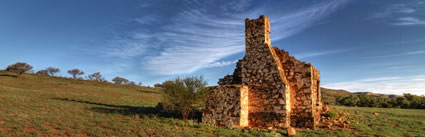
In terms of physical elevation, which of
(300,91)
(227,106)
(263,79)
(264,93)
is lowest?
(227,106)

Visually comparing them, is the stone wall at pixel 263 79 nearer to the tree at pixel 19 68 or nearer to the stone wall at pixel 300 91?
the stone wall at pixel 300 91

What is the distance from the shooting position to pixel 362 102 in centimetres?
3925

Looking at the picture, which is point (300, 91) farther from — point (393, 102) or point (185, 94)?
point (393, 102)

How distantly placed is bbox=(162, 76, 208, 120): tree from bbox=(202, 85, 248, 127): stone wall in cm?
74

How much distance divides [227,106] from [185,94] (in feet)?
9.30

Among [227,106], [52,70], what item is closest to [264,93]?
[227,106]

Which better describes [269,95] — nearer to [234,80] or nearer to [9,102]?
[234,80]

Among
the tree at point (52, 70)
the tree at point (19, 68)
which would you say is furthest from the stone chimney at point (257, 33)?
the tree at point (52, 70)

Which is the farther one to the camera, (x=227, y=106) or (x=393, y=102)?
(x=393, y=102)

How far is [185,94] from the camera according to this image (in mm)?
14883

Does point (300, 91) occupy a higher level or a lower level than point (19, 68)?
lower

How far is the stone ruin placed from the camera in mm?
13469

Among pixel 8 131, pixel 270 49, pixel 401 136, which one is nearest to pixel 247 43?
pixel 270 49

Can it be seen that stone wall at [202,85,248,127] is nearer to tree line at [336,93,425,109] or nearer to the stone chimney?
the stone chimney
